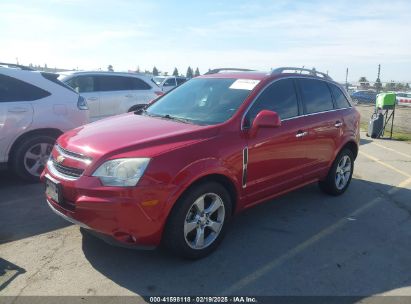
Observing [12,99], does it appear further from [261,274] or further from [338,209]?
[338,209]

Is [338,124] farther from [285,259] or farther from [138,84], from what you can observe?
[138,84]

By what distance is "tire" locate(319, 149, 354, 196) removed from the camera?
574 centimetres

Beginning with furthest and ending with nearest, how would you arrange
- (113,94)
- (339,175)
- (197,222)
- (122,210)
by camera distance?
1. (113,94)
2. (339,175)
3. (197,222)
4. (122,210)

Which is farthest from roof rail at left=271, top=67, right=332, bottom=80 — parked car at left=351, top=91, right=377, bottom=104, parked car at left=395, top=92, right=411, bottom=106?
parked car at left=351, top=91, right=377, bottom=104

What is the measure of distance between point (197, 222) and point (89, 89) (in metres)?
6.67

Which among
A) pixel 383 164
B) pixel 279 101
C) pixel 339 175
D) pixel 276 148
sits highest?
pixel 279 101

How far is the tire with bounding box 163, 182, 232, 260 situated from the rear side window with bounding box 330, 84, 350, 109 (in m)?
2.91

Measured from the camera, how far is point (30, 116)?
5.79 metres

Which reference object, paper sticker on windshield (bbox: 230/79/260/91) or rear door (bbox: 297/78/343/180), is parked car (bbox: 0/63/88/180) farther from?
rear door (bbox: 297/78/343/180)

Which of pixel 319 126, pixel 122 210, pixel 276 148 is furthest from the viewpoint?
pixel 319 126

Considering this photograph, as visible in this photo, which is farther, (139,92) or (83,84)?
(139,92)

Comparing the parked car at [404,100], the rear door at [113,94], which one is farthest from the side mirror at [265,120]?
the parked car at [404,100]

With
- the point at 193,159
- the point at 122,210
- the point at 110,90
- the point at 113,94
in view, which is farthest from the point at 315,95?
the point at 110,90

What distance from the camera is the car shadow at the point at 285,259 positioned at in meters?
3.35
